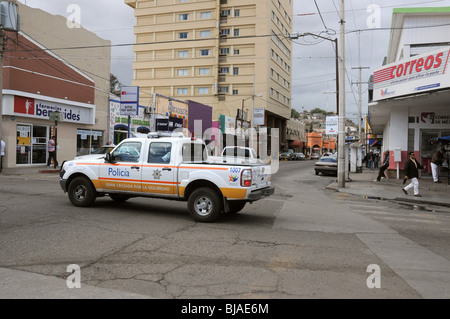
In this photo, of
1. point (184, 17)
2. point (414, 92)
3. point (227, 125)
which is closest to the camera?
point (414, 92)

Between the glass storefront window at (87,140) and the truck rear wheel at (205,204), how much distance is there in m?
20.0

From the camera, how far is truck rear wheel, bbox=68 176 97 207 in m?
9.01

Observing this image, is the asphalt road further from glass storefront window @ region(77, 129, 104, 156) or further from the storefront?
glass storefront window @ region(77, 129, 104, 156)

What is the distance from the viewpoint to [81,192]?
9.21 m

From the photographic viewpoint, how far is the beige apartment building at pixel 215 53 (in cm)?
5553

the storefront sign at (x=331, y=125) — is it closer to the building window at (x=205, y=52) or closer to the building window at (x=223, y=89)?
the building window at (x=223, y=89)

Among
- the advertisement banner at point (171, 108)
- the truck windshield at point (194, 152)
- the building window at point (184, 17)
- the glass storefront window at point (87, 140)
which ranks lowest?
the truck windshield at point (194, 152)

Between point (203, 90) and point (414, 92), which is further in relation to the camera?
point (203, 90)

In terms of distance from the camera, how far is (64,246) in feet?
18.6

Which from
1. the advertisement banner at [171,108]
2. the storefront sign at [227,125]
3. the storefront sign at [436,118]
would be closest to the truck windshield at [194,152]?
the storefront sign at [436,118]

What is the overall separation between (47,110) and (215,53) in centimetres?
3889

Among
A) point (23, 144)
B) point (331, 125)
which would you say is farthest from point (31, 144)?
point (331, 125)

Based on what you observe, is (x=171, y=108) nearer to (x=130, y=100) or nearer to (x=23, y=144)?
(x=130, y=100)

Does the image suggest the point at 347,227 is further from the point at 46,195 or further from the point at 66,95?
the point at 66,95
